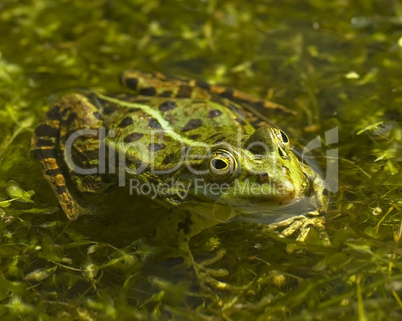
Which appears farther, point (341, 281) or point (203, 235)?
point (203, 235)

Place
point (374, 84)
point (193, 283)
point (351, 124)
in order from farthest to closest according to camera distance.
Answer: point (374, 84) < point (351, 124) < point (193, 283)

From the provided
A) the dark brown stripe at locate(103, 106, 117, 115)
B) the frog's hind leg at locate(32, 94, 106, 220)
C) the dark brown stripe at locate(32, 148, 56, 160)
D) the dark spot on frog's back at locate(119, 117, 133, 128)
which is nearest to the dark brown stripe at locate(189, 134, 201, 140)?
the dark spot on frog's back at locate(119, 117, 133, 128)

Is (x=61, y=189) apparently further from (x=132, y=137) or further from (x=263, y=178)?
(x=263, y=178)

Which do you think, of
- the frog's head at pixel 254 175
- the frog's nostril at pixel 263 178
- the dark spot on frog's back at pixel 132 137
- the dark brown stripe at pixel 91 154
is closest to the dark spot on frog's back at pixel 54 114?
the dark brown stripe at pixel 91 154

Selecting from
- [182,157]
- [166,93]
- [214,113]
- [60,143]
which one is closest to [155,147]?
[182,157]

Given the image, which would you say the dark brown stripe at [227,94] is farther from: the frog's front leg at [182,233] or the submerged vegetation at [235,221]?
the frog's front leg at [182,233]

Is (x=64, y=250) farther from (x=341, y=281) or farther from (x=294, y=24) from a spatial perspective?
(x=294, y=24)

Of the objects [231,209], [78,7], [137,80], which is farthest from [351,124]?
[78,7]

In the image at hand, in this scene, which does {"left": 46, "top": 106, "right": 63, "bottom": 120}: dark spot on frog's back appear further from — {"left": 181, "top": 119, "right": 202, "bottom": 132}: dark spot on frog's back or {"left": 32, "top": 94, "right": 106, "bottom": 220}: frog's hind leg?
{"left": 181, "top": 119, "right": 202, "bottom": 132}: dark spot on frog's back
